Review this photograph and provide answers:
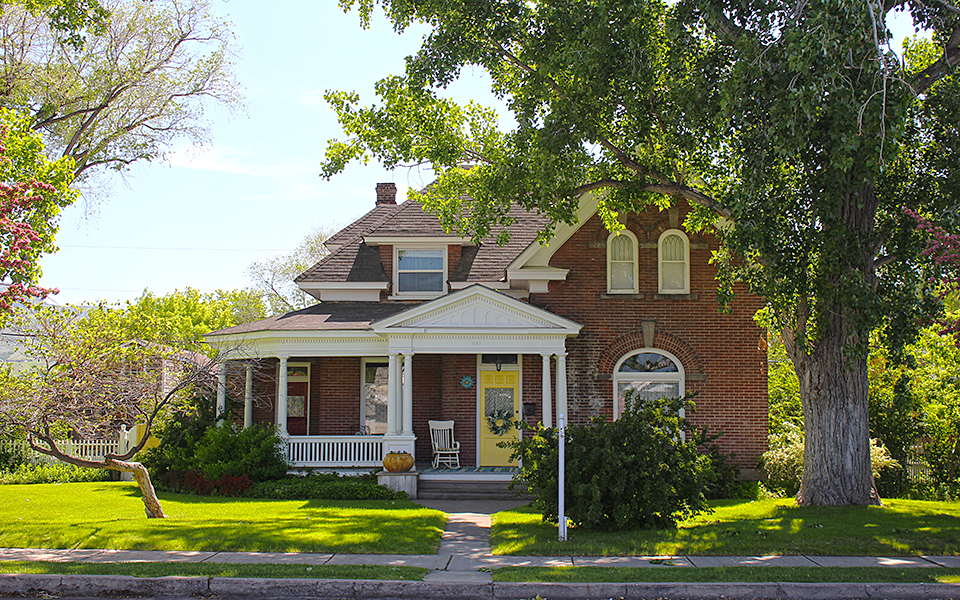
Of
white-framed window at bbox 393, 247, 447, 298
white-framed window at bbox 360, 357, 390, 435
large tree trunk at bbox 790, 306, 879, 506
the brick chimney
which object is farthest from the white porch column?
large tree trunk at bbox 790, 306, 879, 506

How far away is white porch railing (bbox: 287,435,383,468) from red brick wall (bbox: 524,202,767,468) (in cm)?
480

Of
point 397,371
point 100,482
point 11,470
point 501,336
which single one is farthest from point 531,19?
point 11,470

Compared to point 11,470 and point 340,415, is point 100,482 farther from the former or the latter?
point 340,415

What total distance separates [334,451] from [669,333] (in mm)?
8494

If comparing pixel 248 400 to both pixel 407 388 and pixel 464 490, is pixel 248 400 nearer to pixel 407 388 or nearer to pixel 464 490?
pixel 407 388

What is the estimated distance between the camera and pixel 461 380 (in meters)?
18.5

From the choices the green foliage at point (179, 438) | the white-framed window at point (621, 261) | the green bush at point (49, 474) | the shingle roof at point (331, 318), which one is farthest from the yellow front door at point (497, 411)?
the green bush at point (49, 474)

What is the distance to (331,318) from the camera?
18312 mm

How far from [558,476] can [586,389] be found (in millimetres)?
7007

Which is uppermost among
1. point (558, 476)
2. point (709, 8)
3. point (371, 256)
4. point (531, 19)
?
point (531, 19)

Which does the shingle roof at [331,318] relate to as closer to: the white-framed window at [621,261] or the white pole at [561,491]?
the white-framed window at [621,261]

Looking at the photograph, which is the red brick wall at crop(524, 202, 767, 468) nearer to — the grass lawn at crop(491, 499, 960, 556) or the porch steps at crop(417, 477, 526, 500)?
the porch steps at crop(417, 477, 526, 500)

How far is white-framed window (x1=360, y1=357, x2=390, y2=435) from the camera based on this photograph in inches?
758

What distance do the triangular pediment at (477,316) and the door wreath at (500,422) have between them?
2.73 metres
